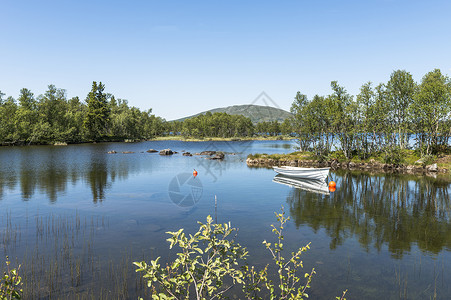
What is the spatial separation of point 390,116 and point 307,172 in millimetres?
35388

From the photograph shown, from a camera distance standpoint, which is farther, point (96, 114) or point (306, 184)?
point (96, 114)

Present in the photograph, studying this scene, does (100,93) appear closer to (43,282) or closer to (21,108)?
(21,108)

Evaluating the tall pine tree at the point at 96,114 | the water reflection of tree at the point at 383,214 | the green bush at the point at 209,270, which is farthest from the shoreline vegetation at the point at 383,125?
the tall pine tree at the point at 96,114

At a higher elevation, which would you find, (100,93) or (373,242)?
(100,93)

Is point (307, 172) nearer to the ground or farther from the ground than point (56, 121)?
nearer to the ground

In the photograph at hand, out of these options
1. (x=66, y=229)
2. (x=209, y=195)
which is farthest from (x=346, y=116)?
(x=66, y=229)

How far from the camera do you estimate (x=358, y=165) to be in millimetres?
67250

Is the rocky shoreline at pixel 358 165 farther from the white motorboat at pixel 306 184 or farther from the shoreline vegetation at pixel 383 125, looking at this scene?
the white motorboat at pixel 306 184

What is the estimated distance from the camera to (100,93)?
17312 centimetres

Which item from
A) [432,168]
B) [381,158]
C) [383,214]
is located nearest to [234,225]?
[383,214]

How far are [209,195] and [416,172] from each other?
4655 cm

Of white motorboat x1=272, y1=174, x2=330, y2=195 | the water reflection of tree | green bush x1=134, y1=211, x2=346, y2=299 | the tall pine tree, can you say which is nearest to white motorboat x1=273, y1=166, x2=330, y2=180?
white motorboat x1=272, y1=174, x2=330, y2=195

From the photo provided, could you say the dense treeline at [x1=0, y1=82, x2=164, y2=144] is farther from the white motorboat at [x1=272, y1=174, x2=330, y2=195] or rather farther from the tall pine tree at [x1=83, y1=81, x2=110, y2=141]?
the white motorboat at [x1=272, y1=174, x2=330, y2=195]

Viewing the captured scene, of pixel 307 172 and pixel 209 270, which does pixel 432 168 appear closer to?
pixel 307 172
